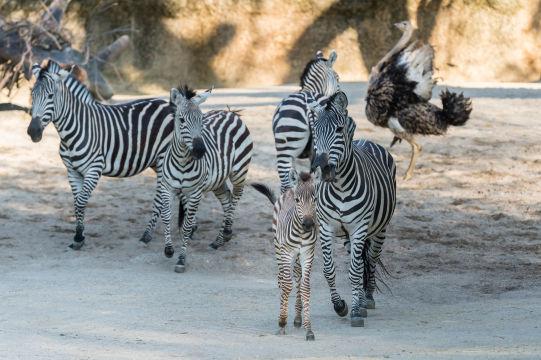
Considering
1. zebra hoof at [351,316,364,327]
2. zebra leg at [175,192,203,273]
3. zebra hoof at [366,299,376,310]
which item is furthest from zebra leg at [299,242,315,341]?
zebra leg at [175,192,203,273]

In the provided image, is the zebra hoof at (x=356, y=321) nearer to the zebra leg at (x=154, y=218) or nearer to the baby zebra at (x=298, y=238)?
the baby zebra at (x=298, y=238)

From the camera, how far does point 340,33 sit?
22391 mm

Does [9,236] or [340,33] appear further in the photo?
[340,33]

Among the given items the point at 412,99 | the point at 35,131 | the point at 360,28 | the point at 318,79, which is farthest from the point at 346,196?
the point at 360,28

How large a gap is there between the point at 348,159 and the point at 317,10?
14793mm

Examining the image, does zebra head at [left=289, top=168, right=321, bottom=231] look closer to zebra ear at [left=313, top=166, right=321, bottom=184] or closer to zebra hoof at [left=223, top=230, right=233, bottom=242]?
zebra ear at [left=313, top=166, right=321, bottom=184]

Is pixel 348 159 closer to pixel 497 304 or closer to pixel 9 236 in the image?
pixel 497 304

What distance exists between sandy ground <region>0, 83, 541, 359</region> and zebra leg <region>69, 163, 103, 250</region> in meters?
0.17

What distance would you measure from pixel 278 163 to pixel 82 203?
6.74 ft

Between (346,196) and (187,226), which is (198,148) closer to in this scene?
(187,226)

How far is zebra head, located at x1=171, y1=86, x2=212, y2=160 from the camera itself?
9.83 metres

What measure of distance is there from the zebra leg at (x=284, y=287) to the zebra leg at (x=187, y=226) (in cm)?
254

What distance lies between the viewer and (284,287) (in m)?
7.46

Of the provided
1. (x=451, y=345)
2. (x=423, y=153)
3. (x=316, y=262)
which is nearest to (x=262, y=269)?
(x=316, y=262)
